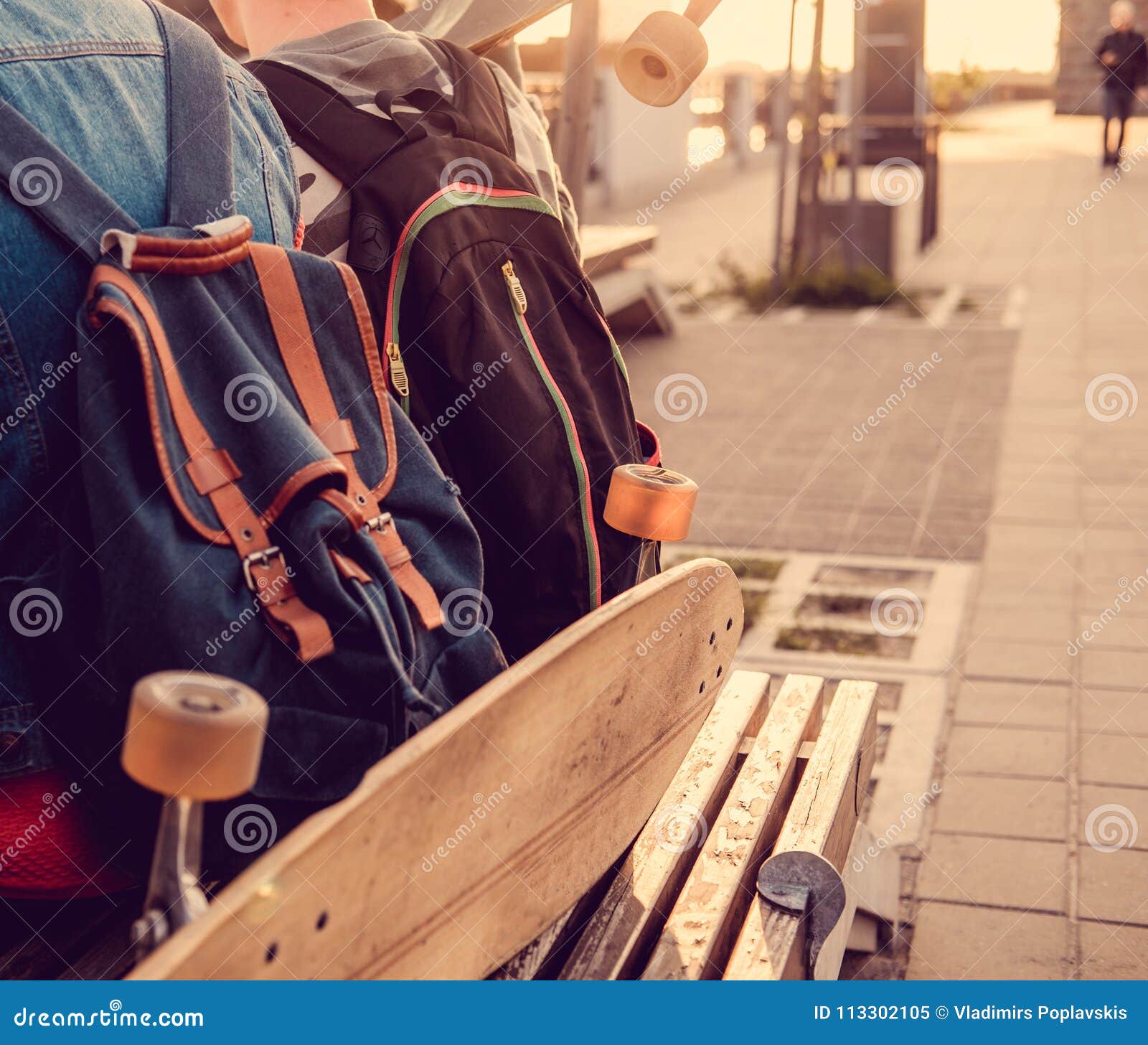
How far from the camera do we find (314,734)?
55.6 inches

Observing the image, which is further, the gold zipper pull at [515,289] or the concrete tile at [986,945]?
the concrete tile at [986,945]

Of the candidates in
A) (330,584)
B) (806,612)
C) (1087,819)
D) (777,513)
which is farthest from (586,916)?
(777,513)

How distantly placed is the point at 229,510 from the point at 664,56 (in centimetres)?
129

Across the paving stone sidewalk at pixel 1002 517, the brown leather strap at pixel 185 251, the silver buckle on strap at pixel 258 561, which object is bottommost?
the paving stone sidewalk at pixel 1002 517

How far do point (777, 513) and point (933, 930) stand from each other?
2484 mm

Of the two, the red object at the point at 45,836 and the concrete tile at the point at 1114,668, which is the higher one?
the red object at the point at 45,836

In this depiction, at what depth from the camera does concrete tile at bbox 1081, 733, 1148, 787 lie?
10.1 feet

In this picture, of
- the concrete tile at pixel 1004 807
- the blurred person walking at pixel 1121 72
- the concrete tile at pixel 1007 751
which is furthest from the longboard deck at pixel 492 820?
the blurred person walking at pixel 1121 72

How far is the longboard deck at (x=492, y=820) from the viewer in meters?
1.11

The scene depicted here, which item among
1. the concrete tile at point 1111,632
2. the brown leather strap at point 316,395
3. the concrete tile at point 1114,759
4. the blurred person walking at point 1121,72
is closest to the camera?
the brown leather strap at point 316,395

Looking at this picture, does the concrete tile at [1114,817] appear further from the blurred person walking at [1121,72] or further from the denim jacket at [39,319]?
the blurred person walking at [1121,72]

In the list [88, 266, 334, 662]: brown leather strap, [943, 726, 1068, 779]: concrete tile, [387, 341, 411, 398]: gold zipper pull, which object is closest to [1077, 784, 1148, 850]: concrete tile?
[943, 726, 1068, 779]: concrete tile

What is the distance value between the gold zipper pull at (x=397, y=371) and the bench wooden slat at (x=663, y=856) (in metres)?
0.65

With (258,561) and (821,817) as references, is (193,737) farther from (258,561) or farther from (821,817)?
(821,817)
